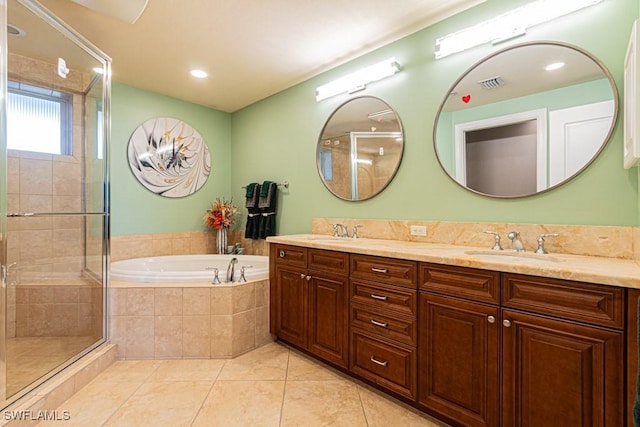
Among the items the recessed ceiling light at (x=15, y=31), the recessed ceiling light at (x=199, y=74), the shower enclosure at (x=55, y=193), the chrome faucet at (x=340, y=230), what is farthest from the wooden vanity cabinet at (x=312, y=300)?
the recessed ceiling light at (x=15, y=31)

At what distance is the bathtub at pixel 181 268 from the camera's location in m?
2.53

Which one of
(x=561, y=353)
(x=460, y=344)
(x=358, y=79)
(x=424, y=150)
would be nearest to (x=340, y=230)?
(x=424, y=150)

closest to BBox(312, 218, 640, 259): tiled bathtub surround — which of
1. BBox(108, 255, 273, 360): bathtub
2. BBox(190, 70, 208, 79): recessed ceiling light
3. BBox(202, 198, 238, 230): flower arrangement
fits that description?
BBox(108, 255, 273, 360): bathtub

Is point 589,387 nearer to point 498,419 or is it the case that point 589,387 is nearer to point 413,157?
point 498,419

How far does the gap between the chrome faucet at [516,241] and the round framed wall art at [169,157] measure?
3395mm

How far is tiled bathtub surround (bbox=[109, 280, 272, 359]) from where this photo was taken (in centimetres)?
240

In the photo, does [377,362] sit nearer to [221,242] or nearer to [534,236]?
[534,236]

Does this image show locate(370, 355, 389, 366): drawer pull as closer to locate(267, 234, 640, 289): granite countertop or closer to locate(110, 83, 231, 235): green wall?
locate(267, 234, 640, 289): granite countertop

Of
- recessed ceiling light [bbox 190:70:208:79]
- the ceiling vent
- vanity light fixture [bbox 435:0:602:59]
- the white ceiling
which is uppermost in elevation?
recessed ceiling light [bbox 190:70:208:79]

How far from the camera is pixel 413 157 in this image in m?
2.32

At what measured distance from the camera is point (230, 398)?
75.0 inches

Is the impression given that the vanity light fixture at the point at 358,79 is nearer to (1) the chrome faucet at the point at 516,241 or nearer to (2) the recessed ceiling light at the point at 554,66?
(2) the recessed ceiling light at the point at 554,66

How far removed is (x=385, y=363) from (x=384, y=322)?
241 mm

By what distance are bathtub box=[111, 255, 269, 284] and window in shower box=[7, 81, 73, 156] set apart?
1.17m
